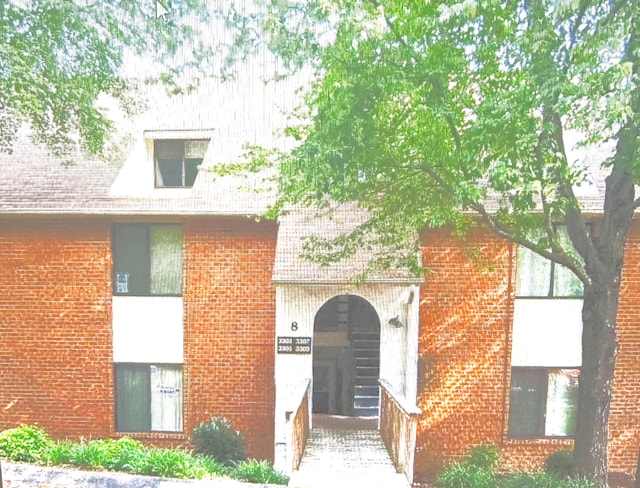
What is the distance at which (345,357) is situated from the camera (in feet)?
32.8

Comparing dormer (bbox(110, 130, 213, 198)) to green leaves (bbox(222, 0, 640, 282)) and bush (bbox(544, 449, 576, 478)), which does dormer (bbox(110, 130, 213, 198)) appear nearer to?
green leaves (bbox(222, 0, 640, 282))

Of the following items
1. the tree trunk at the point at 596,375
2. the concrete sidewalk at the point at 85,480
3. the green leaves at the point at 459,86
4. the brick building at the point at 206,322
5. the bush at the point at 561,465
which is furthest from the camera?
the brick building at the point at 206,322

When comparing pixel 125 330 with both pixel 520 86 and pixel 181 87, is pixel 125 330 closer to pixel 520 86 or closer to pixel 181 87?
pixel 181 87

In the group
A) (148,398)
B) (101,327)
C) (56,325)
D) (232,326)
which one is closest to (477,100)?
(232,326)

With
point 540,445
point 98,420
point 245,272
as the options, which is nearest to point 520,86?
point 245,272

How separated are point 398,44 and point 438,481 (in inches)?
255

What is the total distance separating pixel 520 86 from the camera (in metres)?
4.36

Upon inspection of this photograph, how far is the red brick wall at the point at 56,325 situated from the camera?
7883mm

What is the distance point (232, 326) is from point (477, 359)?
14.7ft

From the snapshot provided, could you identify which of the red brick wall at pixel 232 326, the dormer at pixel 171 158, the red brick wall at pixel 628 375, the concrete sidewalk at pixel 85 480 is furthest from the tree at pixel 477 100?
the concrete sidewalk at pixel 85 480

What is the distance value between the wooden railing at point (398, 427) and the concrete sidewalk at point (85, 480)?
1686mm

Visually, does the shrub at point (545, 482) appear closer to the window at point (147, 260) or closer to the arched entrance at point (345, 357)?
the arched entrance at point (345, 357)

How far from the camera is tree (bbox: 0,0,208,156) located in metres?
4.95

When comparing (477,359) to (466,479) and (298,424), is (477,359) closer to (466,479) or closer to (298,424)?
(466,479)
